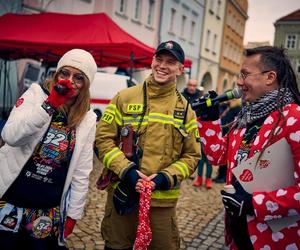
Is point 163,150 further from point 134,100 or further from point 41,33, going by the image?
point 41,33

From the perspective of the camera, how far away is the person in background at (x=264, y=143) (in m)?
1.75

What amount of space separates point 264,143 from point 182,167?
0.66 metres

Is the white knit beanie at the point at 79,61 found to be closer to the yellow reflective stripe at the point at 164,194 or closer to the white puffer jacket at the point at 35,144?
the white puffer jacket at the point at 35,144

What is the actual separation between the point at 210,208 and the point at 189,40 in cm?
1867

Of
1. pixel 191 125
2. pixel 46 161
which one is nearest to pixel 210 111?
pixel 191 125

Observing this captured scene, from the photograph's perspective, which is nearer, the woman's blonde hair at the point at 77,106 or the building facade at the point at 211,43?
the woman's blonde hair at the point at 77,106

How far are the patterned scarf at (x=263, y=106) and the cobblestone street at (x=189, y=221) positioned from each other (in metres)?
2.30

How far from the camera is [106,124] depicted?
2.38 metres

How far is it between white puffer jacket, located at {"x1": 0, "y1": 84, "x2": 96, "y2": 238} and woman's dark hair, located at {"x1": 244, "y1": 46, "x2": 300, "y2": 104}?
45.4 inches

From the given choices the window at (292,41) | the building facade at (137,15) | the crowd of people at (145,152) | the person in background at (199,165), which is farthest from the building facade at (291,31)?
the crowd of people at (145,152)

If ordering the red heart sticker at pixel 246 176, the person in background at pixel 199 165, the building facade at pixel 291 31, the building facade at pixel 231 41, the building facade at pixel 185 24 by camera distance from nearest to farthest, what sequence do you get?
the red heart sticker at pixel 246 176, the person in background at pixel 199 165, the building facade at pixel 185 24, the building facade at pixel 231 41, the building facade at pixel 291 31

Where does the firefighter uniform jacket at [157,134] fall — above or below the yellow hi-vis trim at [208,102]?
below

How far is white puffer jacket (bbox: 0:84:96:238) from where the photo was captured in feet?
6.55

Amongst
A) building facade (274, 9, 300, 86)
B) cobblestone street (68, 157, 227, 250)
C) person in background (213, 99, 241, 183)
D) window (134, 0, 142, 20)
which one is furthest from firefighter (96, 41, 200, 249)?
building facade (274, 9, 300, 86)
